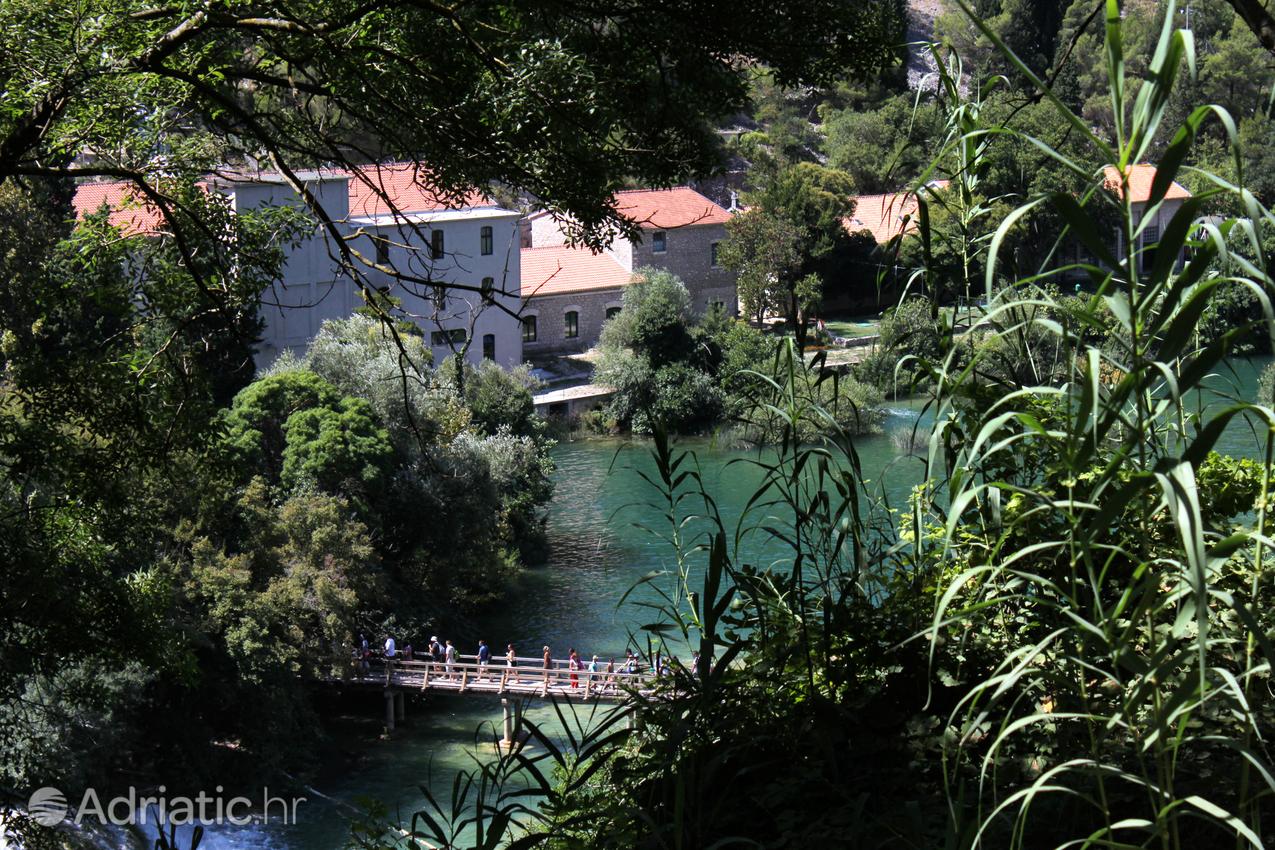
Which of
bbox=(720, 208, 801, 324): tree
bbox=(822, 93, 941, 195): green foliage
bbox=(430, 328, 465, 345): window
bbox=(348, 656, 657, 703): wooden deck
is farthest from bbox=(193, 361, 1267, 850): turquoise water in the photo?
bbox=(822, 93, 941, 195): green foliage

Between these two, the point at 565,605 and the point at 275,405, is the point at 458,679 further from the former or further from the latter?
the point at 275,405

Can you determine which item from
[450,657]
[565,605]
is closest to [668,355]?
[565,605]

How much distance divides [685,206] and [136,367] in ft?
83.2

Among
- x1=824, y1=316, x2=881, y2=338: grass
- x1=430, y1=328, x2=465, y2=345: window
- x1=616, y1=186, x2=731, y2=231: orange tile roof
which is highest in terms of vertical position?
x1=616, y1=186, x2=731, y2=231: orange tile roof

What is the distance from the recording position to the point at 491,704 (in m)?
14.6

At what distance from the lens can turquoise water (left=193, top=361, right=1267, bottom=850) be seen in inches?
463

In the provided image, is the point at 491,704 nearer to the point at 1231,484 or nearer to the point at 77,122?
the point at 77,122

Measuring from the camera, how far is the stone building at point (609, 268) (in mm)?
27250

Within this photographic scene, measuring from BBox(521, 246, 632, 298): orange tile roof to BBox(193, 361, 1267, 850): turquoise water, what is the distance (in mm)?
5045

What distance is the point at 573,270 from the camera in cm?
2792

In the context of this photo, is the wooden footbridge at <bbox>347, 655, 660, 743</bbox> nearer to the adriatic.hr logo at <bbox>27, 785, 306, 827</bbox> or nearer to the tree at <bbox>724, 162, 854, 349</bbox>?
the adriatic.hr logo at <bbox>27, 785, 306, 827</bbox>

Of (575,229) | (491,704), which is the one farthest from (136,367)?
(491,704)

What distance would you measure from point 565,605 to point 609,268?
12.9 metres

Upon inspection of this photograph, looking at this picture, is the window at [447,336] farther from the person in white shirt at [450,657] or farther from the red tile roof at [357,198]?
the person in white shirt at [450,657]
